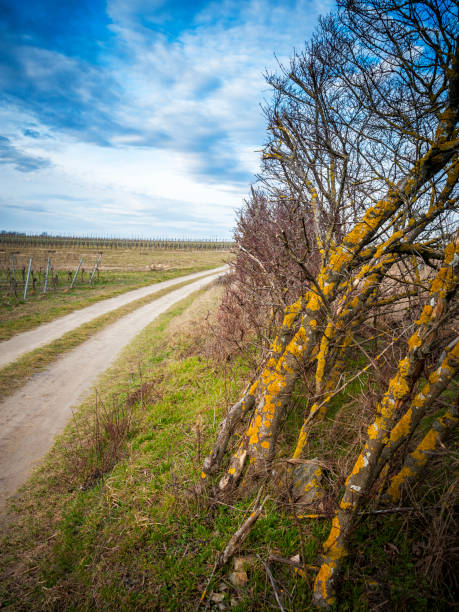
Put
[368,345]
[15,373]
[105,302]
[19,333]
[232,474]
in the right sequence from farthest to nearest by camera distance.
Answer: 1. [105,302]
2. [19,333]
3. [15,373]
4. [368,345]
5. [232,474]

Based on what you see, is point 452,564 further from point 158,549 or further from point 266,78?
point 266,78

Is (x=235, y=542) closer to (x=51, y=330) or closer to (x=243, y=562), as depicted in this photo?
(x=243, y=562)

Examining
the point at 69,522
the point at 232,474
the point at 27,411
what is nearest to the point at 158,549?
the point at 232,474

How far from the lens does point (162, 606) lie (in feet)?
9.51

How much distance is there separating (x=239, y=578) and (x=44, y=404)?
6245 millimetres

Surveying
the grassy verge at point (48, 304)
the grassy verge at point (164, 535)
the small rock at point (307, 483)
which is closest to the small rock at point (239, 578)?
the grassy verge at point (164, 535)

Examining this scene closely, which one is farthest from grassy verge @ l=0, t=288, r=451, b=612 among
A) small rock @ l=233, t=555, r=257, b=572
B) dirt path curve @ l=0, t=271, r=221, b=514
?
dirt path curve @ l=0, t=271, r=221, b=514

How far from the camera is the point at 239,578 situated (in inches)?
112

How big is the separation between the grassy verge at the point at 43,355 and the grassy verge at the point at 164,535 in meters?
3.20

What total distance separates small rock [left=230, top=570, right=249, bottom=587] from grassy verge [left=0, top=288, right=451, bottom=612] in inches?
1.1

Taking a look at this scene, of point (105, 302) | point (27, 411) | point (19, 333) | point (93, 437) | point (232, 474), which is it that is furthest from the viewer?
point (105, 302)

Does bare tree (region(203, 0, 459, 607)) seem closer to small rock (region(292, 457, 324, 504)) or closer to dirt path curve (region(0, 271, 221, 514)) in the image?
small rock (region(292, 457, 324, 504))

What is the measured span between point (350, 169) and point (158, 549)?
5.97 m

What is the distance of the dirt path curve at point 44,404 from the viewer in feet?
17.6
